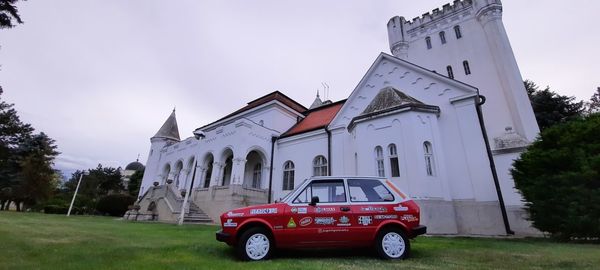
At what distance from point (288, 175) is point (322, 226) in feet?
A: 49.2

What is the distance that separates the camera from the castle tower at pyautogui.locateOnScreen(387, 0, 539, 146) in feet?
53.2

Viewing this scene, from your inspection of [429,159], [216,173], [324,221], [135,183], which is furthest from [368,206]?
[135,183]

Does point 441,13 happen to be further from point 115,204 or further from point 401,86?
point 115,204

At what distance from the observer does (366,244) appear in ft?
16.3

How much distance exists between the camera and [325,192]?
529cm

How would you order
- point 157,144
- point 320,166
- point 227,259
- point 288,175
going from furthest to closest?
point 157,144, point 288,175, point 320,166, point 227,259

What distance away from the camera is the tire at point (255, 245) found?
472 centimetres

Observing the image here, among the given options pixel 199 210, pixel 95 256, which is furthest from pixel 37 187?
pixel 95 256

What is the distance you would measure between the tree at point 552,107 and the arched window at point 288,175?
22.7 meters

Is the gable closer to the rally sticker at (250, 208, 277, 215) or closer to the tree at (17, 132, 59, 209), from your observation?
the rally sticker at (250, 208, 277, 215)

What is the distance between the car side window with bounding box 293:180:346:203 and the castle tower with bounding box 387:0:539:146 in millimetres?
11569

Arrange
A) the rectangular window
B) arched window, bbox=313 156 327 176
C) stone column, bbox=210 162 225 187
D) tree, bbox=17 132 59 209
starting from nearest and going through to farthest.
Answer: the rectangular window, arched window, bbox=313 156 327 176, stone column, bbox=210 162 225 187, tree, bbox=17 132 59 209

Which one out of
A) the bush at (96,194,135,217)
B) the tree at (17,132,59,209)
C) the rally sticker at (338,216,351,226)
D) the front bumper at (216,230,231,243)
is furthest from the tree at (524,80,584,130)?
the tree at (17,132,59,209)

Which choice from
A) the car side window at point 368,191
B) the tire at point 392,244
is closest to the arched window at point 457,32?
the car side window at point 368,191
